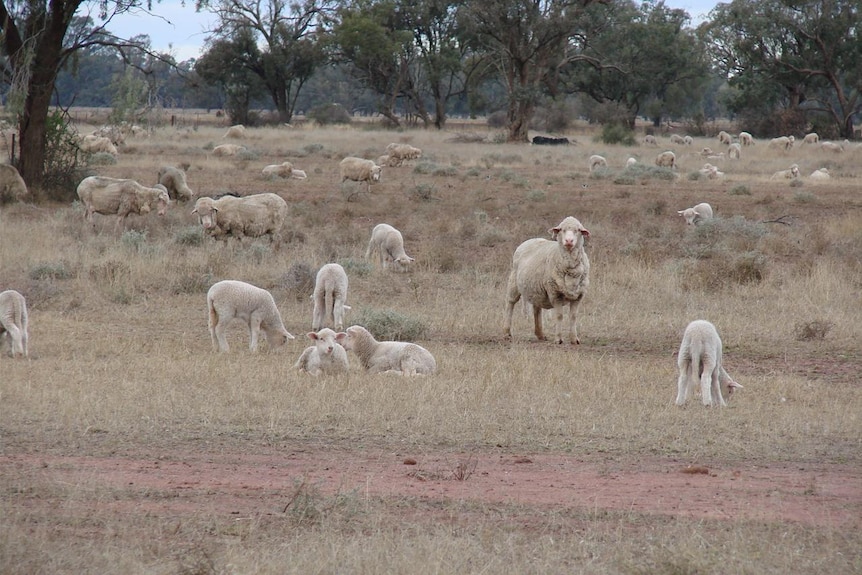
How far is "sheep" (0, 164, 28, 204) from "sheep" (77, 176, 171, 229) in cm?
357

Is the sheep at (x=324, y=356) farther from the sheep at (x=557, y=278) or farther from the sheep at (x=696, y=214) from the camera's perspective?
the sheep at (x=696, y=214)

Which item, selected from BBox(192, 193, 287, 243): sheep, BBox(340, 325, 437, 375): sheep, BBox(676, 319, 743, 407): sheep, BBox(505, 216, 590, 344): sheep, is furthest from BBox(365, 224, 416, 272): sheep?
BBox(676, 319, 743, 407): sheep

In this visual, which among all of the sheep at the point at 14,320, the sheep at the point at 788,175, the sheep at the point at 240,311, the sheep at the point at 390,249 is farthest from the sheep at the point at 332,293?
the sheep at the point at 788,175

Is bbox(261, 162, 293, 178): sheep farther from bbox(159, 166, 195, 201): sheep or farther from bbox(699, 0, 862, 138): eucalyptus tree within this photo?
bbox(699, 0, 862, 138): eucalyptus tree

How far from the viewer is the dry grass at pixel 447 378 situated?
5617 mm

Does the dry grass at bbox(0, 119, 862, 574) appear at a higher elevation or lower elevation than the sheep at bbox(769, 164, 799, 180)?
lower

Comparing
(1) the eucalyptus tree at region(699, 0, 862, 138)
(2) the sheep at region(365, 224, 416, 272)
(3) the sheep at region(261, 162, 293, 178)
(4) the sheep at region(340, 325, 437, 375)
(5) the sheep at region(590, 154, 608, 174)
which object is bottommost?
(4) the sheep at region(340, 325, 437, 375)

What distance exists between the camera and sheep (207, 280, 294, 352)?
1168 cm

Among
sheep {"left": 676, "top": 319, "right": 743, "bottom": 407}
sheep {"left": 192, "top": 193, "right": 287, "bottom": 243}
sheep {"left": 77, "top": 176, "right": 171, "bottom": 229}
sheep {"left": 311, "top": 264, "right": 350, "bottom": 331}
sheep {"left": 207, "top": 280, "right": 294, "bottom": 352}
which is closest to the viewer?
sheep {"left": 676, "top": 319, "right": 743, "bottom": 407}

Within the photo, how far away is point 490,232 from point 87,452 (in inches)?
543

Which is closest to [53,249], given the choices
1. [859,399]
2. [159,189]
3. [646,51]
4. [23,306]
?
[159,189]

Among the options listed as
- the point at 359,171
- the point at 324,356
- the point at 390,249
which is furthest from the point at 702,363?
the point at 359,171

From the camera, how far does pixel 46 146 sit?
26.4 meters

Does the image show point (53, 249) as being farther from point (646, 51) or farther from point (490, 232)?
point (646, 51)
